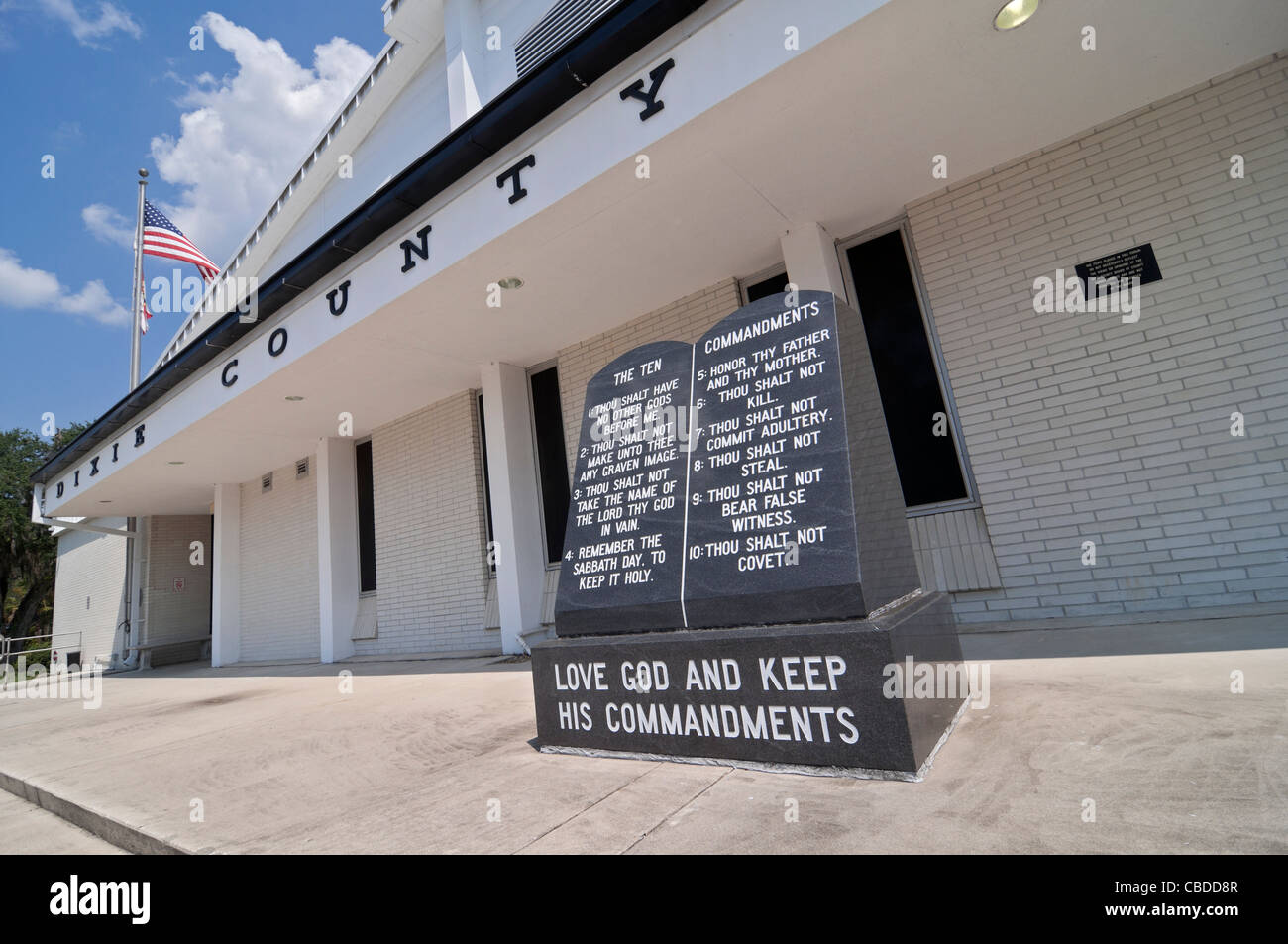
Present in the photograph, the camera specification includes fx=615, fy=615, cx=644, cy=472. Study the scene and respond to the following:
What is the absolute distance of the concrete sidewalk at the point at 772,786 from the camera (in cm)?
186

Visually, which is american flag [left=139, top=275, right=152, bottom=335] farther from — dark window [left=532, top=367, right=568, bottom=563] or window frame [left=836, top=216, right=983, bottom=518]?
window frame [left=836, top=216, right=983, bottom=518]

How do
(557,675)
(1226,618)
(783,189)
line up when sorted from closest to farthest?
(557,675), (1226,618), (783,189)

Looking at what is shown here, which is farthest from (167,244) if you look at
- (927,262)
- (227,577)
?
(927,262)

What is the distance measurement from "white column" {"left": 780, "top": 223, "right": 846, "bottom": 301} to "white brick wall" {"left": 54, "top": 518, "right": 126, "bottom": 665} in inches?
790

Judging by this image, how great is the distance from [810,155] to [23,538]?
3496 cm

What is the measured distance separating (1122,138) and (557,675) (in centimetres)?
617

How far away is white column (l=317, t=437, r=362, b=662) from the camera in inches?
417

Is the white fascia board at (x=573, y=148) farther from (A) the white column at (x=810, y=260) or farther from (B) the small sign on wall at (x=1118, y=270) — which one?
(B) the small sign on wall at (x=1118, y=270)

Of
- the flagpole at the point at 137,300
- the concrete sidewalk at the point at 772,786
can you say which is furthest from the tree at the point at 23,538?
the concrete sidewalk at the point at 772,786

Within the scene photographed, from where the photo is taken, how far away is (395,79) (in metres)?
10.9

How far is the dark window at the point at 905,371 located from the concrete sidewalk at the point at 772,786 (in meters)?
1.89

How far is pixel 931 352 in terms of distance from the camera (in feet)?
19.8

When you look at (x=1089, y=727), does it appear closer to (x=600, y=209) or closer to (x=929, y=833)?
(x=929, y=833)
